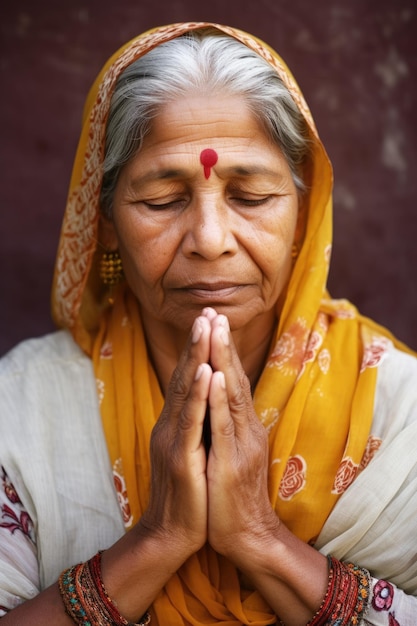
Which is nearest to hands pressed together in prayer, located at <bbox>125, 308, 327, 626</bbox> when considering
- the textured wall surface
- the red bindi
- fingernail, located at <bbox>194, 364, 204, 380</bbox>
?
fingernail, located at <bbox>194, 364, 204, 380</bbox>

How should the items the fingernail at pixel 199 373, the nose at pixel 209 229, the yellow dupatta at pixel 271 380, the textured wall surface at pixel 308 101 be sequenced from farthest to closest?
1. the textured wall surface at pixel 308 101
2. the yellow dupatta at pixel 271 380
3. the nose at pixel 209 229
4. the fingernail at pixel 199 373

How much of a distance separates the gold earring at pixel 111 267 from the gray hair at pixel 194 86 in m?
0.33

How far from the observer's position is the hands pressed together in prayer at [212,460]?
214cm

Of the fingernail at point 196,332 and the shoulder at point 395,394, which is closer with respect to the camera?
the fingernail at point 196,332

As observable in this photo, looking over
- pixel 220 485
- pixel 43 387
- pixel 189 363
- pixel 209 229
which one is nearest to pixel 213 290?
pixel 209 229

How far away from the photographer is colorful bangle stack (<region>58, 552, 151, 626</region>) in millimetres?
2182

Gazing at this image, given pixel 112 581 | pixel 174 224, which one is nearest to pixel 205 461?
pixel 112 581

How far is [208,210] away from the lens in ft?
7.56

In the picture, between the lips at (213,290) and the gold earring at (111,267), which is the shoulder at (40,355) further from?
the lips at (213,290)

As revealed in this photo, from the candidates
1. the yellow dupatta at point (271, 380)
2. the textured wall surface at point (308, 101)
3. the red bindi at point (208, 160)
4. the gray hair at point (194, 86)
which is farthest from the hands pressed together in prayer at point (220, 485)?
the textured wall surface at point (308, 101)

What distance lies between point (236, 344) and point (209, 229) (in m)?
0.49

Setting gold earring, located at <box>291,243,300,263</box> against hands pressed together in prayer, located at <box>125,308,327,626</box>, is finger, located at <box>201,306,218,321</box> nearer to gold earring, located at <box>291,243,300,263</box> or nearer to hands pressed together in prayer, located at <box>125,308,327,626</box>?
hands pressed together in prayer, located at <box>125,308,327,626</box>

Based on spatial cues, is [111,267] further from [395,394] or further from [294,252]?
[395,394]

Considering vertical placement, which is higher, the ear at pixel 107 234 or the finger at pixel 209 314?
the ear at pixel 107 234
